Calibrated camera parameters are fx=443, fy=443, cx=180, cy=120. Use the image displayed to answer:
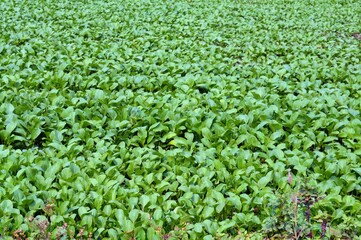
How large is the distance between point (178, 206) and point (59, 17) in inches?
294

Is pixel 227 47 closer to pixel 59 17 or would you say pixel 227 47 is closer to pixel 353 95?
pixel 353 95

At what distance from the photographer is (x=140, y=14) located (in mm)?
10438

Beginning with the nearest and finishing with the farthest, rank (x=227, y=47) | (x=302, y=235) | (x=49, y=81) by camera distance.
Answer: (x=302, y=235), (x=49, y=81), (x=227, y=47)

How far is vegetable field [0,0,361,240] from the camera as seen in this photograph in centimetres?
304

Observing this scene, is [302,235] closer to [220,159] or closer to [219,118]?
[220,159]

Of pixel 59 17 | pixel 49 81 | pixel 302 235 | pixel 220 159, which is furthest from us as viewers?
pixel 59 17

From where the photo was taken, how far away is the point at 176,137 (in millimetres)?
4207

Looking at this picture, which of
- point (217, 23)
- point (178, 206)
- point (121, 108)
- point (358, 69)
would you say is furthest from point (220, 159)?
point (217, 23)

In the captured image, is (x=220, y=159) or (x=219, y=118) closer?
(x=220, y=159)

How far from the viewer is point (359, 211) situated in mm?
3223

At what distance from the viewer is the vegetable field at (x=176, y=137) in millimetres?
3041

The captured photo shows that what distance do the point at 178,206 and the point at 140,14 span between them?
793 centimetres

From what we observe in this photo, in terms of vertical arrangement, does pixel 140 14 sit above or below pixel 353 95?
below

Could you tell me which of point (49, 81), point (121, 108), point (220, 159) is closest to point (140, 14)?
point (49, 81)
